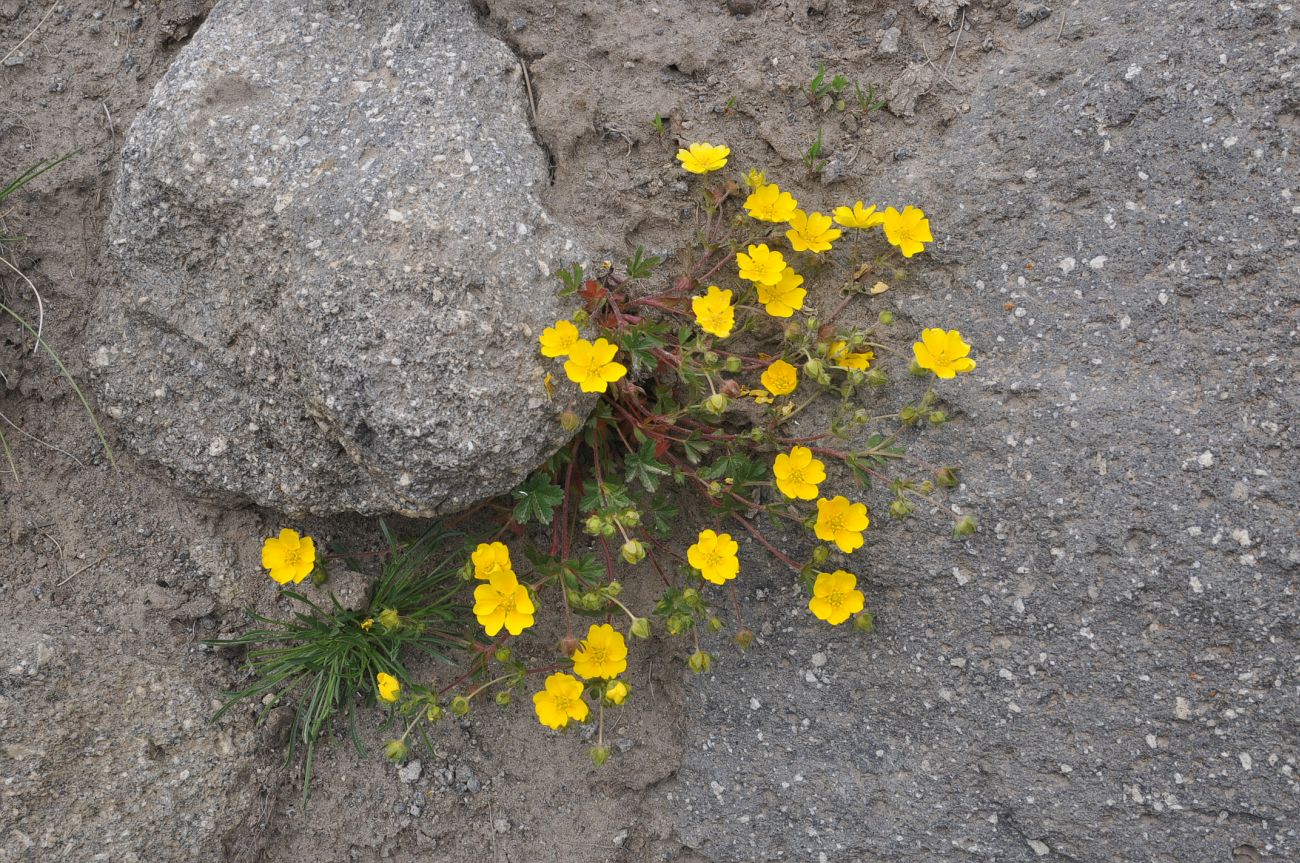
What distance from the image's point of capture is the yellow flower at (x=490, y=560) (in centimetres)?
285

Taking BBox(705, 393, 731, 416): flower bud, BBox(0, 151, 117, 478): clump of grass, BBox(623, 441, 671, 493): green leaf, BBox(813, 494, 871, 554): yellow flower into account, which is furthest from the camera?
BBox(0, 151, 117, 478): clump of grass

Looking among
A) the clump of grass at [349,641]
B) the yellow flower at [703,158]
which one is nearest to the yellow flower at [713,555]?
the clump of grass at [349,641]

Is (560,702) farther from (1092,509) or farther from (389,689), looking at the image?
(1092,509)

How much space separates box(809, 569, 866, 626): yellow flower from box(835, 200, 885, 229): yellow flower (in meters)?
1.10

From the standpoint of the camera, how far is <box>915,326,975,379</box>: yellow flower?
2.73m

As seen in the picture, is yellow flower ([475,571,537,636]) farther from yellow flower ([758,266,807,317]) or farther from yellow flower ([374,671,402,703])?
yellow flower ([758,266,807,317])

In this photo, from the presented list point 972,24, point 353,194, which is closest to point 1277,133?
point 972,24

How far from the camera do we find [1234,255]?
2.70 metres

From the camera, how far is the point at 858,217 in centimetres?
287

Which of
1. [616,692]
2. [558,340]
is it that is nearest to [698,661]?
[616,692]

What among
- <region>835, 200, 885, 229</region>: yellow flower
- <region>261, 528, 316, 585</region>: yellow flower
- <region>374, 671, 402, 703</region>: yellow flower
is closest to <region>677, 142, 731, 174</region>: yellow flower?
<region>835, 200, 885, 229</region>: yellow flower

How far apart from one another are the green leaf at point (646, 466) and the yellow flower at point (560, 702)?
0.65 metres

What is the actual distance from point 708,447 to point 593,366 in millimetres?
524

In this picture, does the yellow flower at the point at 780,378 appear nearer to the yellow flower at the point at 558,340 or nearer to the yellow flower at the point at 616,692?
the yellow flower at the point at 558,340
